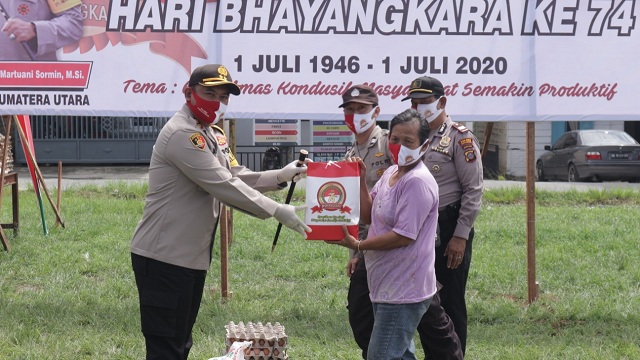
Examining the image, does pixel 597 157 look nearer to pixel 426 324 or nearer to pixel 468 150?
pixel 468 150

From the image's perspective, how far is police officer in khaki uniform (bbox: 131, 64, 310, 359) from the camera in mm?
4777

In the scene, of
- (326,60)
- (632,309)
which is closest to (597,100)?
(632,309)

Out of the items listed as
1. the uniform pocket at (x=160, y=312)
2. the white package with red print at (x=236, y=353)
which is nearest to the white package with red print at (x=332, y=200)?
the white package with red print at (x=236, y=353)

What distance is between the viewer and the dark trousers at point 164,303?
487cm

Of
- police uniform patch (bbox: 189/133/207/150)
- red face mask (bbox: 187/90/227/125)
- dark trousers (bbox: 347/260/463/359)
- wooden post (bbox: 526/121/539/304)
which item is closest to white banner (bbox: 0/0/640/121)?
wooden post (bbox: 526/121/539/304)

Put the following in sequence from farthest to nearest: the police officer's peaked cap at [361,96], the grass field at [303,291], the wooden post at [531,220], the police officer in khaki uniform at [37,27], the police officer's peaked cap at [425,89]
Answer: the wooden post at [531,220] → the police officer in khaki uniform at [37,27] → the grass field at [303,291] → the police officer's peaked cap at [425,89] → the police officer's peaked cap at [361,96]

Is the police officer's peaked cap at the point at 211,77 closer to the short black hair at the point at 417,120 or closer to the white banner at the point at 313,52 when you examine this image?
the short black hair at the point at 417,120

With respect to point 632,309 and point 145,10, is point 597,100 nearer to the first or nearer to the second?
point 632,309

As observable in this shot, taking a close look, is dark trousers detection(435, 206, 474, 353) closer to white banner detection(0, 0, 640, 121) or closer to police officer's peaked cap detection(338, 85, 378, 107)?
police officer's peaked cap detection(338, 85, 378, 107)

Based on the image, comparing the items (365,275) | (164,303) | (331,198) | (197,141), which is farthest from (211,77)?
(365,275)

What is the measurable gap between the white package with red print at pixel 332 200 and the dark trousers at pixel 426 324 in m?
0.67

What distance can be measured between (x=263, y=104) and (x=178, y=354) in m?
3.16

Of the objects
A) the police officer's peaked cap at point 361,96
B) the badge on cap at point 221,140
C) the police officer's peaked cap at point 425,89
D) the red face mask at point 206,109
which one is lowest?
the badge on cap at point 221,140

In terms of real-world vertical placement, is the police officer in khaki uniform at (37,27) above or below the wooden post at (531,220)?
above
